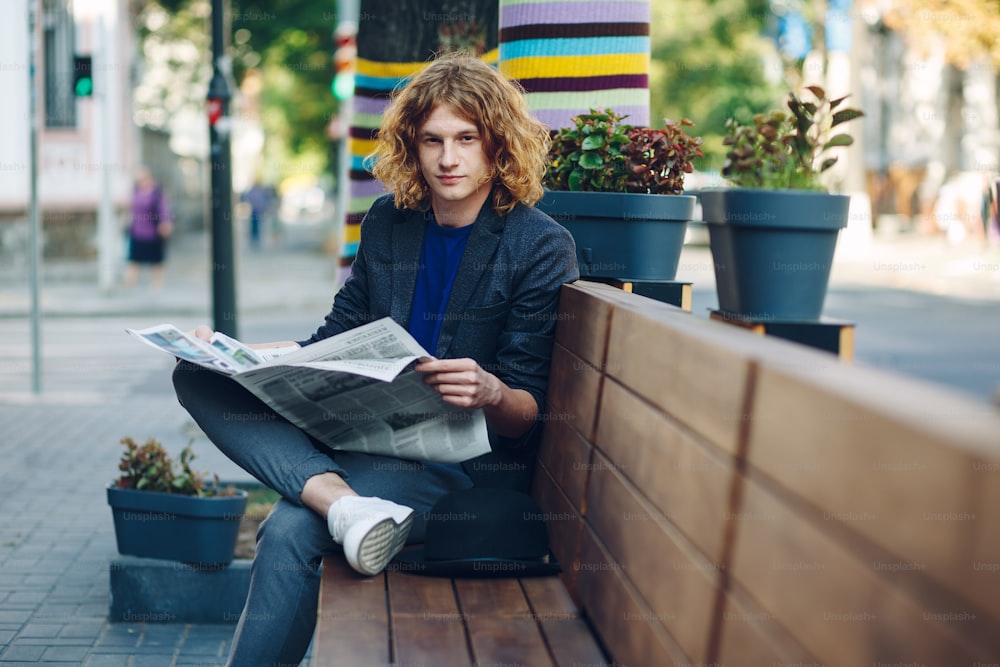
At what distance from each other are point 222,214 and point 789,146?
5.83m

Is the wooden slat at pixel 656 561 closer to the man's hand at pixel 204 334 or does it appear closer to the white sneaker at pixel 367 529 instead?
the white sneaker at pixel 367 529

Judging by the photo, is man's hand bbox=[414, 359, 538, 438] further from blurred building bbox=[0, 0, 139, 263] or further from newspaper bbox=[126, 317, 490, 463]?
blurred building bbox=[0, 0, 139, 263]

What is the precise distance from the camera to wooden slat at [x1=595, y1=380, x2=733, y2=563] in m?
1.85

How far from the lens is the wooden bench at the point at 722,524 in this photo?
1229 millimetres

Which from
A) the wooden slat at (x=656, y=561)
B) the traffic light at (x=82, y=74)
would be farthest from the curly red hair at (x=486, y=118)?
→ the traffic light at (x=82, y=74)

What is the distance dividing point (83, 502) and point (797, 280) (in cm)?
420

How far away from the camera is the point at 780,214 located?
3.00 meters

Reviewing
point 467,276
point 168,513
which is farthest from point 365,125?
point 467,276

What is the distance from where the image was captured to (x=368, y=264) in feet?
11.4

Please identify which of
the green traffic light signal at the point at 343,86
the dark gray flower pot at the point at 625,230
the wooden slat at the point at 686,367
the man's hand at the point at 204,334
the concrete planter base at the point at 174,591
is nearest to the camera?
the wooden slat at the point at 686,367

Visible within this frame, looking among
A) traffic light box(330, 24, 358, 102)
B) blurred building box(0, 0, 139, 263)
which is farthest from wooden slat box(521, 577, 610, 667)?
blurred building box(0, 0, 139, 263)

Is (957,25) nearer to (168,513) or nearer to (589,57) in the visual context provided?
(589,57)

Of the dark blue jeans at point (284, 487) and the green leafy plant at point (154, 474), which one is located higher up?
the dark blue jeans at point (284, 487)

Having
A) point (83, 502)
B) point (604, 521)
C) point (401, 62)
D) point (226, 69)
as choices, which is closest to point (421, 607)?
point (604, 521)
